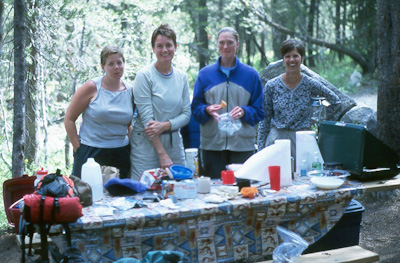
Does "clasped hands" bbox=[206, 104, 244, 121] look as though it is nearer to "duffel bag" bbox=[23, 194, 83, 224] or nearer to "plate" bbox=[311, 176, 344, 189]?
"plate" bbox=[311, 176, 344, 189]

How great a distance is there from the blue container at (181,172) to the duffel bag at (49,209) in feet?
2.68

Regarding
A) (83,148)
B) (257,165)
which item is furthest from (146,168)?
(257,165)

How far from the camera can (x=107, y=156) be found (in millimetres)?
3816

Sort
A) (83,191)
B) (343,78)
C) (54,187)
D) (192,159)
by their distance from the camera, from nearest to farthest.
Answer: (54,187) → (83,191) → (192,159) → (343,78)

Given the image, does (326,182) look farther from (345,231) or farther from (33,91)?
(33,91)

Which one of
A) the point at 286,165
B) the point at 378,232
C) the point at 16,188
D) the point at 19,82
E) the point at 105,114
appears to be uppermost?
the point at 19,82

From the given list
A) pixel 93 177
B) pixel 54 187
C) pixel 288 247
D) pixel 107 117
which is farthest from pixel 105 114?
pixel 288 247

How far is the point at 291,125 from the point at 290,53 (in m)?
0.59

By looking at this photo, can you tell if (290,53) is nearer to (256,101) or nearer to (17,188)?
(256,101)

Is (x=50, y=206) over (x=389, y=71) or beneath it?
beneath

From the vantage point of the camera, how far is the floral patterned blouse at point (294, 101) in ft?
13.2

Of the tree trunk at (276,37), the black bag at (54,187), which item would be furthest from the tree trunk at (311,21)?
the black bag at (54,187)

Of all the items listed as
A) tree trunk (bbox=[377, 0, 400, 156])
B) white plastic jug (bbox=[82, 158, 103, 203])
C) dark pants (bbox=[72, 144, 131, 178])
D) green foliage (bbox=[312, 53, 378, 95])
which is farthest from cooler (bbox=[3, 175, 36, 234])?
green foliage (bbox=[312, 53, 378, 95])

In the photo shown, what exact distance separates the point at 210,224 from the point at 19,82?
2.75 metres
